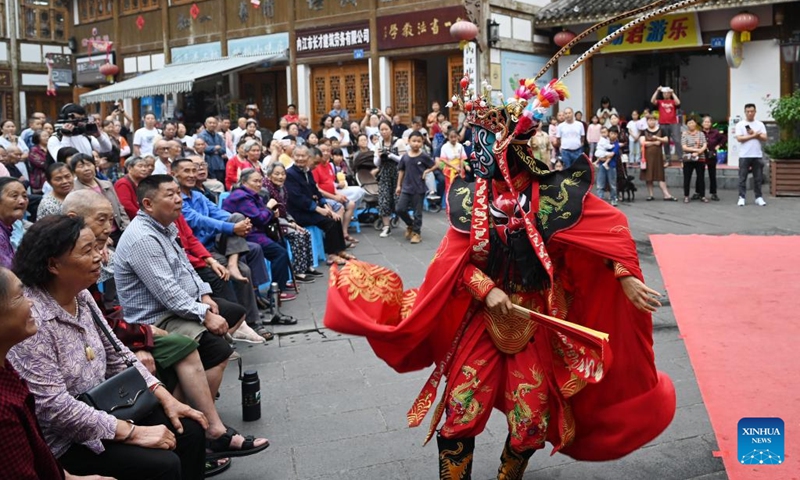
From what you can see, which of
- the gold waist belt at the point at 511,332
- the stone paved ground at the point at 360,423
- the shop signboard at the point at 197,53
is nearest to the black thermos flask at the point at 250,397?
the stone paved ground at the point at 360,423

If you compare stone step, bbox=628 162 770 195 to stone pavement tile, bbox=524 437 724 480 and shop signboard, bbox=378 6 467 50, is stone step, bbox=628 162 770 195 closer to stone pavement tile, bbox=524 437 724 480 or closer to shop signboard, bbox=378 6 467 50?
shop signboard, bbox=378 6 467 50

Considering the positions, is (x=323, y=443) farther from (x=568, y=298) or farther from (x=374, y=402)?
(x=568, y=298)

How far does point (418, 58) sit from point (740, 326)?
12908 mm

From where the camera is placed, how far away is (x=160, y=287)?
4.30 m

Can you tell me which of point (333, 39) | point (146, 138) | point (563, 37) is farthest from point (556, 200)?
point (333, 39)

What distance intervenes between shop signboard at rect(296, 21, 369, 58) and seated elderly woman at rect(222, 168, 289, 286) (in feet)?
37.1

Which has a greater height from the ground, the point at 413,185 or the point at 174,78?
the point at 174,78

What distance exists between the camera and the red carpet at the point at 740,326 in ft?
14.3

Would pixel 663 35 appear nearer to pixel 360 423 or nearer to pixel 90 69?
pixel 360 423

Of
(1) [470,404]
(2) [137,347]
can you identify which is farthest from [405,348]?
(2) [137,347]

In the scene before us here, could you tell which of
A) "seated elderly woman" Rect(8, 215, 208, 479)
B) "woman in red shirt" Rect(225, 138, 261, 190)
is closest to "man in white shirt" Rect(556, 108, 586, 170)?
"woman in red shirt" Rect(225, 138, 261, 190)

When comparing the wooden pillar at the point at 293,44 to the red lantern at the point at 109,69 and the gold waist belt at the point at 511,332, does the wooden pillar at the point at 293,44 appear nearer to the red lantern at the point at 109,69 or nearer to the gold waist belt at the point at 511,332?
the red lantern at the point at 109,69

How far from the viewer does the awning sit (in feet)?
61.7

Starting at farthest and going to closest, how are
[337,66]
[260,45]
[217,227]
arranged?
[260,45] → [337,66] → [217,227]
